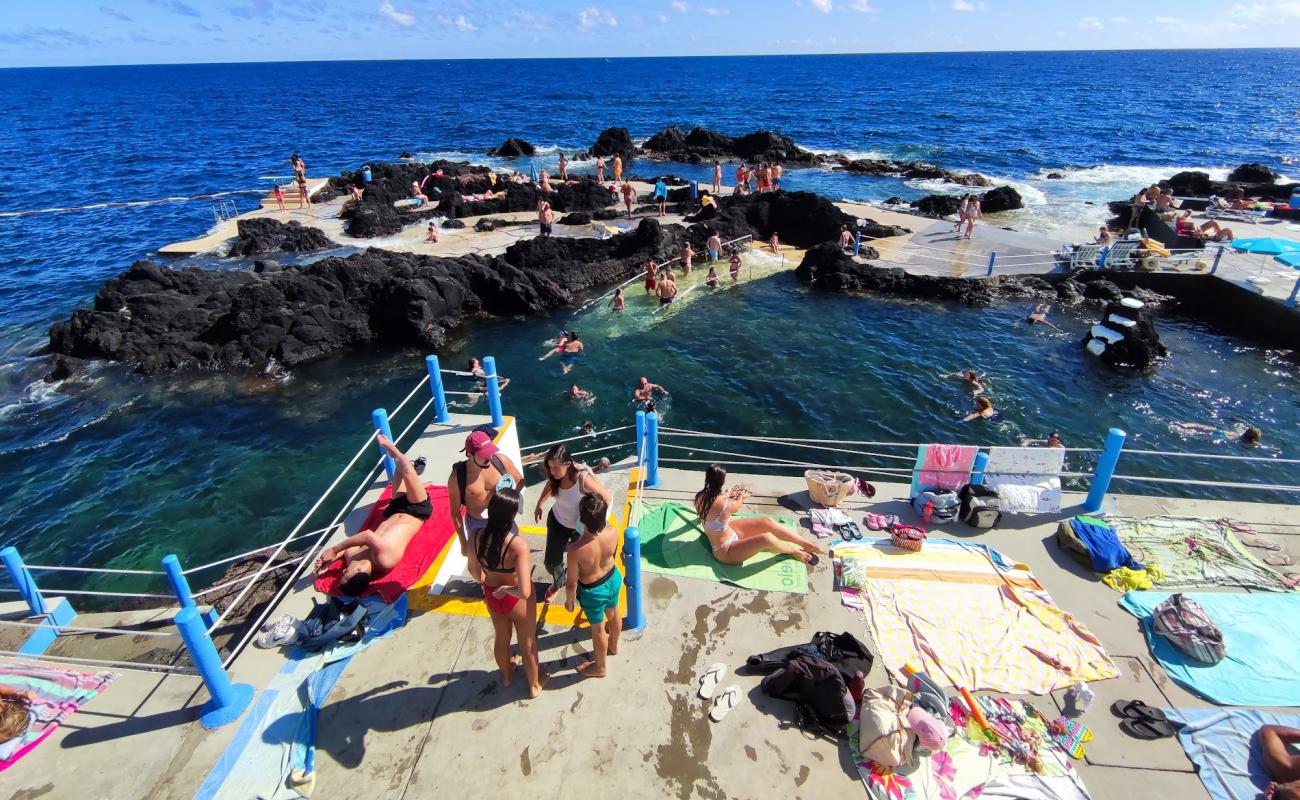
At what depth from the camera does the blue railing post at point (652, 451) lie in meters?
9.71

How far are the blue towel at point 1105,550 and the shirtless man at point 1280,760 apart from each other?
2441 mm

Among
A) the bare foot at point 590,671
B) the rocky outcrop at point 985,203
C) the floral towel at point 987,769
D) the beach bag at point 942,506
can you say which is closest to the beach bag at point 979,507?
the beach bag at point 942,506

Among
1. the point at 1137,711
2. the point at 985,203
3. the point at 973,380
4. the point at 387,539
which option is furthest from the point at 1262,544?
A: the point at 985,203

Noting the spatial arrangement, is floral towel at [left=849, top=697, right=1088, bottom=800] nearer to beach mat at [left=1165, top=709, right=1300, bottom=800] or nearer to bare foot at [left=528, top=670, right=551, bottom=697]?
beach mat at [left=1165, top=709, right=1300, bottom=800]

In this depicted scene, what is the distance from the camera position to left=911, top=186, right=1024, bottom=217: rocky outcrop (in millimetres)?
33406

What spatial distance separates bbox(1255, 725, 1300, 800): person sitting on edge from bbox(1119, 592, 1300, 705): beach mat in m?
0.54

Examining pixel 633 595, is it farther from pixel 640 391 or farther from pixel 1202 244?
pixel 1202 244

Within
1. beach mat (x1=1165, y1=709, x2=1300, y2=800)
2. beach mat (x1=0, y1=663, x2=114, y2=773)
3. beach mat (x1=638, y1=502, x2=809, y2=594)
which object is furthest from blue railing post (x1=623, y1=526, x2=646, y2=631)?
beach mat (x1=0, y1=663, x2=114, y2=773)

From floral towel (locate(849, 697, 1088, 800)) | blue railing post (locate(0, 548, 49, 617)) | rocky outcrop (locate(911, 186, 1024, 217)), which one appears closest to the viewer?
floral towel (locate(849, 697, 1088, 800))

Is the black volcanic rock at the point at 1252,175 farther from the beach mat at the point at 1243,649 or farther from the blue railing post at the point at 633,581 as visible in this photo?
the blue railing post at the point at 633,581

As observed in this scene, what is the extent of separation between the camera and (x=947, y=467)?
9602 mm

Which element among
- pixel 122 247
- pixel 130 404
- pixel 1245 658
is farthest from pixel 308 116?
pixel 1245 658

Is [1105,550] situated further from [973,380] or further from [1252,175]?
[1252,175]

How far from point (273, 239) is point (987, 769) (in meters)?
32.6
